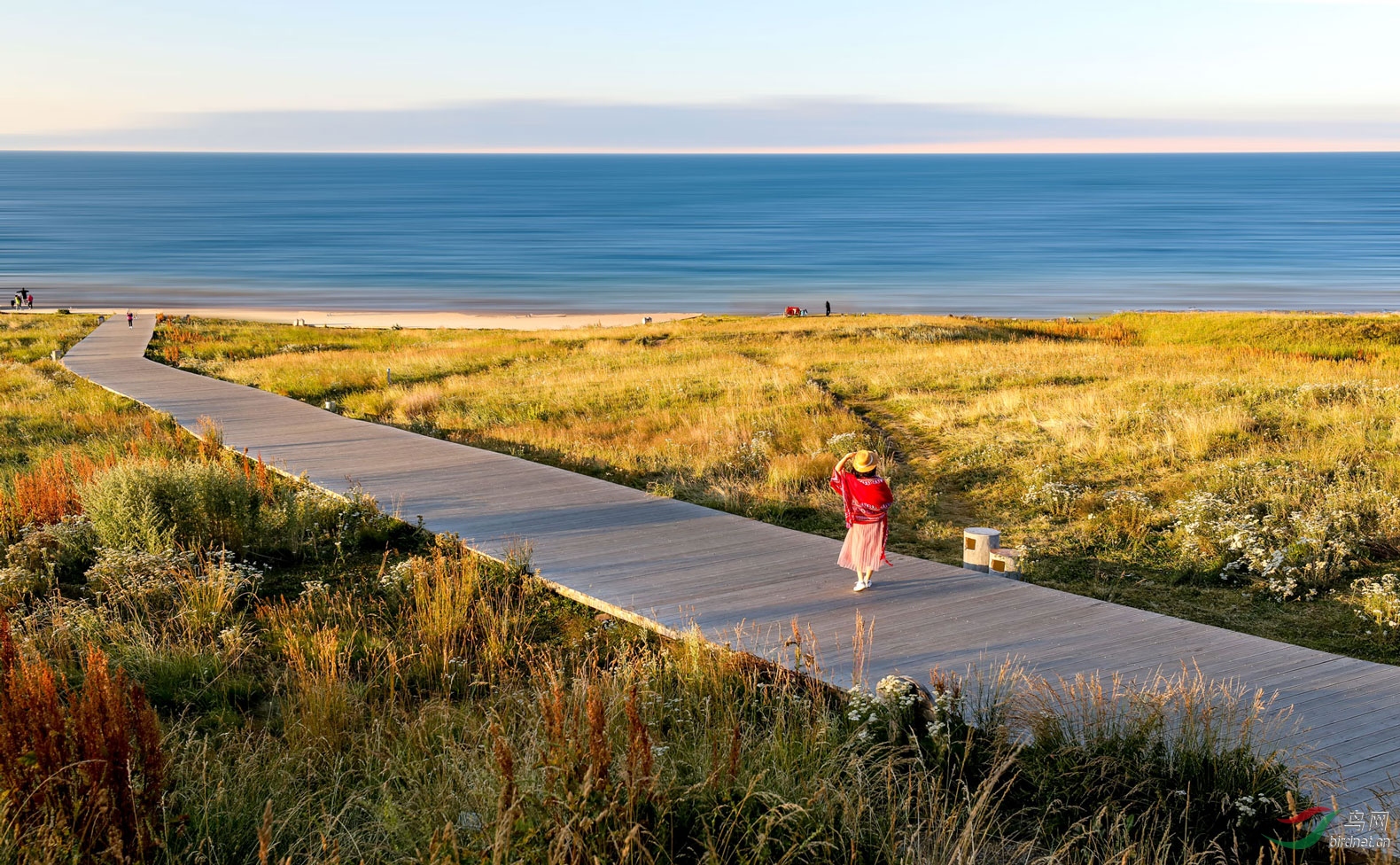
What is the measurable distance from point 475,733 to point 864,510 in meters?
3.53

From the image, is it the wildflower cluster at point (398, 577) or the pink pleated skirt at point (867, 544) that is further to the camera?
the wildflower cluster at point (398, 577)

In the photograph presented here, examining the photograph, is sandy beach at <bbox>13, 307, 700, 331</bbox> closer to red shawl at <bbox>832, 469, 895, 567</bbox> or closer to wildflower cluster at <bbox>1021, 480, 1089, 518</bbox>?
wildflower cluster at <bbox>1021, 480, 1089, 518</bbox>

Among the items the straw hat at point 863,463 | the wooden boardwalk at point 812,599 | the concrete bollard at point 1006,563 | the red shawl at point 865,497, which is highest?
the straw hat at point 863,463

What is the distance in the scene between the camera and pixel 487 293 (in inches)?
2699

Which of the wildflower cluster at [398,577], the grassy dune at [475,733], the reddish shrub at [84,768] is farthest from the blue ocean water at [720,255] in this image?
the reddish shrub at [84,768]

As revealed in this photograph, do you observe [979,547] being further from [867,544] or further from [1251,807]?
[1251,807]

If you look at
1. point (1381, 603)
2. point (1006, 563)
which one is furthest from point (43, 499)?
point (1381, 603)

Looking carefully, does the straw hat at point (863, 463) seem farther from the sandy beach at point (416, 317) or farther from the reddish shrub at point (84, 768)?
the sandy beach at point (416, 317)

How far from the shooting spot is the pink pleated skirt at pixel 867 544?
7.48m

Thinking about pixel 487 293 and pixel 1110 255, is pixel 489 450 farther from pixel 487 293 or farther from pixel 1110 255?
pixel 1110 255

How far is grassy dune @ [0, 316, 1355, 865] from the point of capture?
12.9 feet

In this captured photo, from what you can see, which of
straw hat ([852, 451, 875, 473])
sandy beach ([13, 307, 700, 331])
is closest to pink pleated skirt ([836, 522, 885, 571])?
straw hat ([852, 451, 875, 473])

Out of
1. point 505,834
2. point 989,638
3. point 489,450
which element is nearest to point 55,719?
point 505,834

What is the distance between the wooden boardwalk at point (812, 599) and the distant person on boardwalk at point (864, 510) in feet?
0.88
